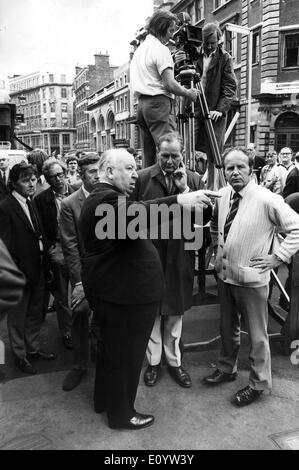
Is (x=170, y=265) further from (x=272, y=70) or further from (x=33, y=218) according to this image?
(x=272, y=70)

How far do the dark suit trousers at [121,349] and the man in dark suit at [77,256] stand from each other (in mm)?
679

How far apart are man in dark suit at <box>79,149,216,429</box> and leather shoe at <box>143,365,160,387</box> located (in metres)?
0.54

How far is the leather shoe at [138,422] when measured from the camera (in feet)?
9.32

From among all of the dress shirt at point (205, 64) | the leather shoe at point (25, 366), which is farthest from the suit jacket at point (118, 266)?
the dress shirt at point (205, 64)

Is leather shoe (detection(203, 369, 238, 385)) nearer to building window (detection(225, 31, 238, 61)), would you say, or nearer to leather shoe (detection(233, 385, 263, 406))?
leather shoe (detection(233, 385, 263, 406))

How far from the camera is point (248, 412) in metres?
3.07

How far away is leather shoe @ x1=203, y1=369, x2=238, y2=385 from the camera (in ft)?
11.4

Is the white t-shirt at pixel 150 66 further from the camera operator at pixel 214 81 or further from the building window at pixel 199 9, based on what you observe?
the building window at pixel 199 9

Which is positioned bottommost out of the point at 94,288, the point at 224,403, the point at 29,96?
the point at 224,403

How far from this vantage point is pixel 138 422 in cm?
287

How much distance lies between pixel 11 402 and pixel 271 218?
2.54 meters

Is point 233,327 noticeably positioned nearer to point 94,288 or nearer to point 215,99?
point 94,288

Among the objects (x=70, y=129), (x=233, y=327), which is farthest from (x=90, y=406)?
(x=70, y=129)

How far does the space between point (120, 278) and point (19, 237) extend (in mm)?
1521
